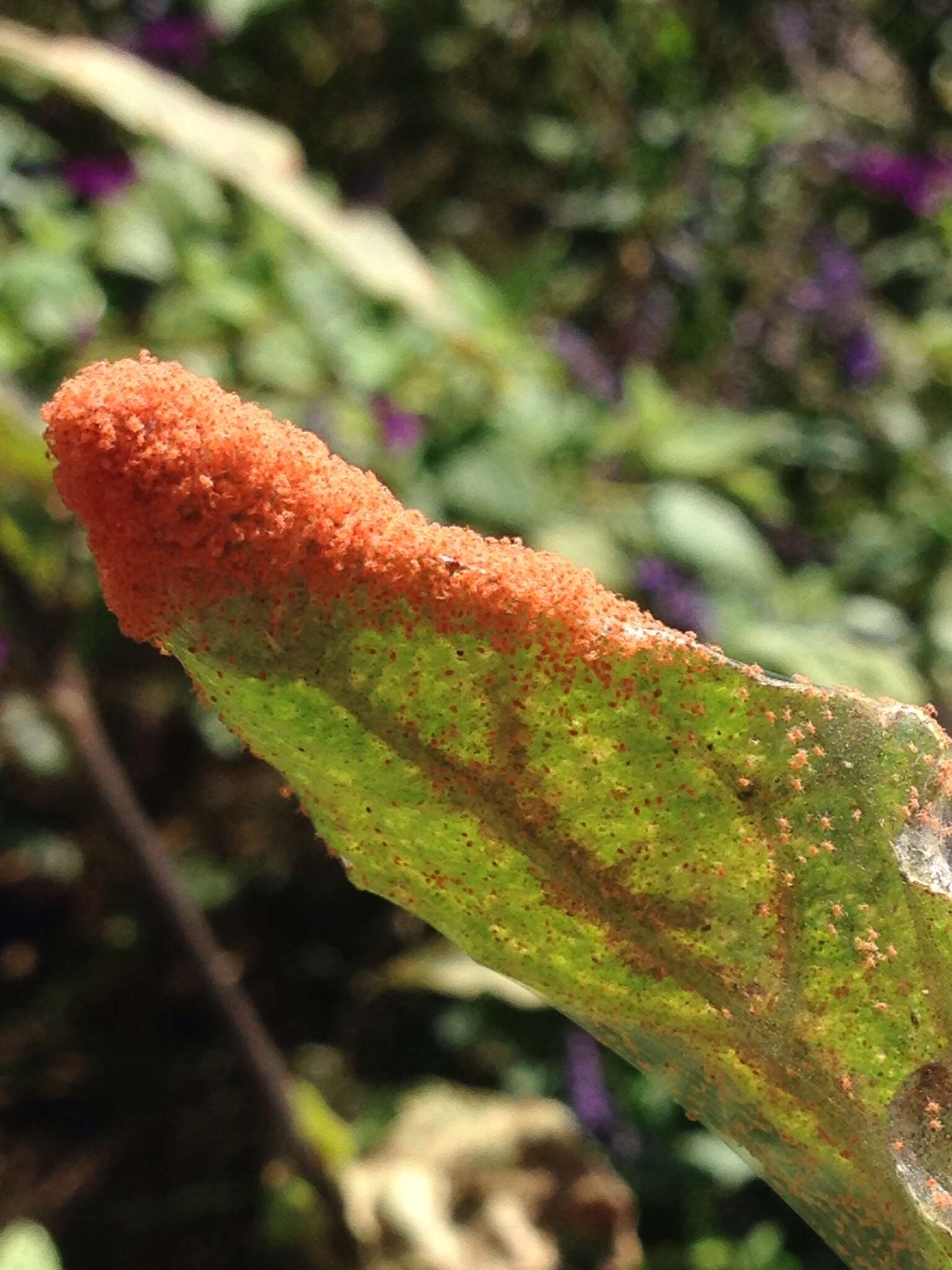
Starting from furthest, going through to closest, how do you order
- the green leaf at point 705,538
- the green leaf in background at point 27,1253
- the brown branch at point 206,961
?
the green leaf at point 705,538 < the brown branch at point 206,961 < the green leaf in background at point 27,1253

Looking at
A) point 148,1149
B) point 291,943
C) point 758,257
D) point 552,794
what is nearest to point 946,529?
point 758,257

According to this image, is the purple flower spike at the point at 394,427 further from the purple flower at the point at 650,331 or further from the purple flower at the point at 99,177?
the purple flower at the point at 650,331

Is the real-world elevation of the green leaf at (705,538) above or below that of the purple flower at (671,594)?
above

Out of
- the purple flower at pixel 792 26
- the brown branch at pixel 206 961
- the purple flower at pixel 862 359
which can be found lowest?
the brown branch at pixel 206 961

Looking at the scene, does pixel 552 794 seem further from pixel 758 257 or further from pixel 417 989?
pixel 758 257

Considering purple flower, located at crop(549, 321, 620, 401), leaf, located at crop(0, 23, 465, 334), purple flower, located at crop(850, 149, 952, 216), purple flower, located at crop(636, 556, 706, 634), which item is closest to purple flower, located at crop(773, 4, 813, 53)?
purple flower, located at crop(850, 149, 952, 216)

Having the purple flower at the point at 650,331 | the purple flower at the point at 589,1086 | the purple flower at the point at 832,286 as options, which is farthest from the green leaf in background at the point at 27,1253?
the purple flower at the point at 832,286

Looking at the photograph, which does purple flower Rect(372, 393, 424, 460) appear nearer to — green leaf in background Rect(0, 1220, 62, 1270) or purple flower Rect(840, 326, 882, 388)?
purple flower Rect(840, 326, 882, 388)
